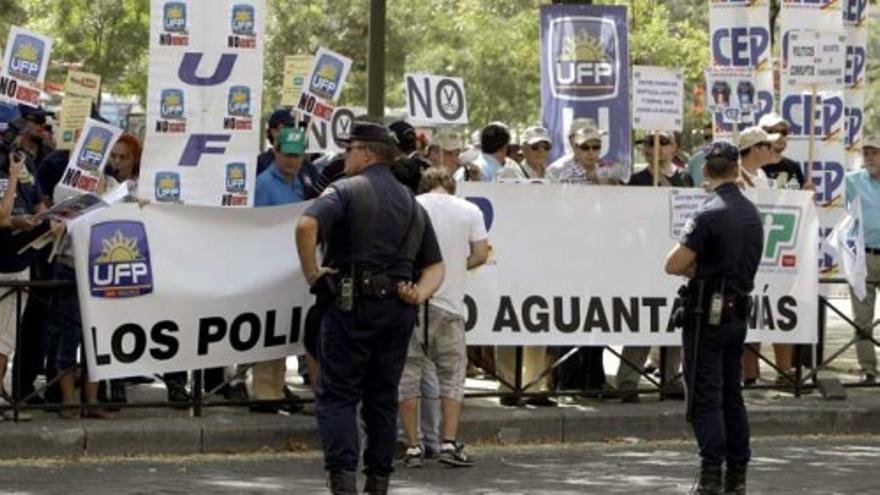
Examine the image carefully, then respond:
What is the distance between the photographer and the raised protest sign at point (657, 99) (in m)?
15.7

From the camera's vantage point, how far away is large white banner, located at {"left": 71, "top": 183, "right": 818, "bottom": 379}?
527 inches

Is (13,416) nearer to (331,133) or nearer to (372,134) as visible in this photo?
(372,134)

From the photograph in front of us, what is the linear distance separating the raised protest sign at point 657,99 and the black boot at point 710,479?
15.3ft

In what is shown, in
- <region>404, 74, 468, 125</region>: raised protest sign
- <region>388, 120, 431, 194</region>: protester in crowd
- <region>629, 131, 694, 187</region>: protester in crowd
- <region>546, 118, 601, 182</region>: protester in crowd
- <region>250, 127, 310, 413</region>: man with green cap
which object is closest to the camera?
<region>388, 120, 431, 194</region>: protester in crowd

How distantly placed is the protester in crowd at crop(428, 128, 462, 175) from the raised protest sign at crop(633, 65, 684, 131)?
140cm

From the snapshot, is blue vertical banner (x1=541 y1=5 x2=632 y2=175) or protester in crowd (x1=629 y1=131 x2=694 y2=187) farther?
blue vertical banner (x1=541 y1=5 x2=632 y2=175)

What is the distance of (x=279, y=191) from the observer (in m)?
14.4

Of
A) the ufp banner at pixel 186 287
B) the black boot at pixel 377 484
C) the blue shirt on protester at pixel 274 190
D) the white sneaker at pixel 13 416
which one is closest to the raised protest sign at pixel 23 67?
the ufp banner at pixel 186 287

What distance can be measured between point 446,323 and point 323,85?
3.44 meters

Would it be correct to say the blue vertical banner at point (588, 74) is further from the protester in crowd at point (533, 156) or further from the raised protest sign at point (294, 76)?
the raised protest sign at point (294, 76)

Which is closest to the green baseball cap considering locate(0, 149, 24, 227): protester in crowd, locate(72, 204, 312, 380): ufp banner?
locate(72, 204, 312, 380): ufp banner

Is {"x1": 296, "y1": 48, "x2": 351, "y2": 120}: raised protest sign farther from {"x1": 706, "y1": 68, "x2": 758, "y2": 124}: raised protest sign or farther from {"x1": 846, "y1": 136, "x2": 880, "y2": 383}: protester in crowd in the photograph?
{"x1": 846, "y1": 136, "x2": 880, "y2": 383}: protester in crowd

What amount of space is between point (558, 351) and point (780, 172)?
7.69ft

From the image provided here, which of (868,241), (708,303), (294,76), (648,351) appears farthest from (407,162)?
(868,241)
